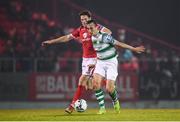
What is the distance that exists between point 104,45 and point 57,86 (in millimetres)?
9113

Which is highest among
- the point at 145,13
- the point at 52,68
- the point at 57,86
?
the point at 145,13

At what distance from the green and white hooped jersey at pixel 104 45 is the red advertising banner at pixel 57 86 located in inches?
338

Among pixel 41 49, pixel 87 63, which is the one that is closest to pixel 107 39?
pixel 87 63

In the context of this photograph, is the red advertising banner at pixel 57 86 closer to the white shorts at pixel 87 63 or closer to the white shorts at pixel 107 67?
the white shorts at pixel 87 63

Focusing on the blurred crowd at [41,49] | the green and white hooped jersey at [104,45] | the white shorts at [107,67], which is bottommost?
the white shorts at [107,67]

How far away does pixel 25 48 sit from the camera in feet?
83.9

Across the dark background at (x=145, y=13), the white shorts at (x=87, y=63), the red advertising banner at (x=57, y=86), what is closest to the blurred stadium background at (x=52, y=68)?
the red advertising banner at (x=57, y=86)

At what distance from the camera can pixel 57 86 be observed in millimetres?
25156

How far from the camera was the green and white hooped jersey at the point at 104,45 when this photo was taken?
16066 mm

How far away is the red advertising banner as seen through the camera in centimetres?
2502

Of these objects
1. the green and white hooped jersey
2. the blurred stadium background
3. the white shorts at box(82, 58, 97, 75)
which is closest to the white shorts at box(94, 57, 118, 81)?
the green and white hooped jersey

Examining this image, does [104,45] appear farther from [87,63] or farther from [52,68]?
[52,68]

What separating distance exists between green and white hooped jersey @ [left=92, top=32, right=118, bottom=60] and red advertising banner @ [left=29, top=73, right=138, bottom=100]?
8.58 metres

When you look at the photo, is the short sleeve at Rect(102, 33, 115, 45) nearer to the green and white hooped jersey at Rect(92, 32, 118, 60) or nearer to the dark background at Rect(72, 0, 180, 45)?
the green and white hooped jersey at Rect(92, 32, 118, 60)
